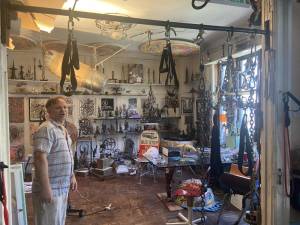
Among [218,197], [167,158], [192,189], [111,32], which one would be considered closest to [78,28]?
[111,32]

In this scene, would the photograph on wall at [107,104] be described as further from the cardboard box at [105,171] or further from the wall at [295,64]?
the wall at [295,64]

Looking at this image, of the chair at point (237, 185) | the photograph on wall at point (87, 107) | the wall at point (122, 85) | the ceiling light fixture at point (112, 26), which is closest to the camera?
the chair at point (237, 185)


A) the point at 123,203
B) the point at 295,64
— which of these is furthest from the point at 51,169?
the point at 123,203

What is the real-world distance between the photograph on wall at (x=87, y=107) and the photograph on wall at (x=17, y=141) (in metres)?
1.36

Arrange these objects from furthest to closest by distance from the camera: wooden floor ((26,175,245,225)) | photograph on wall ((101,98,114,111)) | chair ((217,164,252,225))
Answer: photograph on wall ((101,98,114,111)) < wooden floor ((26,175,245,225)) < chair ((217,164,252,225))

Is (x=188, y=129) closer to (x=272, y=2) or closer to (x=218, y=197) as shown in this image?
(x=218, y=197)

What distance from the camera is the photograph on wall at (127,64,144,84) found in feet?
22.6

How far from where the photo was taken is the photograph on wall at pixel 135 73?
22.6 feet

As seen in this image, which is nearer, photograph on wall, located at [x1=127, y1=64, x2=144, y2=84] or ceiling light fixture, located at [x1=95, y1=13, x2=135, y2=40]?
ceiling light fixture, located at [x1=95, y1=13, x2=135, y2=40]

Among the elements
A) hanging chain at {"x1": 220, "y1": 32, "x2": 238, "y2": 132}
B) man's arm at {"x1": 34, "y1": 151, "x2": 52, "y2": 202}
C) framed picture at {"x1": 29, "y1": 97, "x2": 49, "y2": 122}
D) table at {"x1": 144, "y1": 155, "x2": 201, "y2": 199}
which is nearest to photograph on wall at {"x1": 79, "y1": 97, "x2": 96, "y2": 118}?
framed picture at {"x1": 29, "y1": 97, "x2": 49, "y2": 122}

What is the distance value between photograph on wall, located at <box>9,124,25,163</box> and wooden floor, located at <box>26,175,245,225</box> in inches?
58.7

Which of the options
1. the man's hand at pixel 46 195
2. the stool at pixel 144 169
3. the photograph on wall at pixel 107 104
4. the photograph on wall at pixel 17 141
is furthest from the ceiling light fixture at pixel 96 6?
the photograph on wall at pixel 17 141

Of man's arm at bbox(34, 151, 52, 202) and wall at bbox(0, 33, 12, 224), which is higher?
wall at bbox(0, 33, 12, 224)

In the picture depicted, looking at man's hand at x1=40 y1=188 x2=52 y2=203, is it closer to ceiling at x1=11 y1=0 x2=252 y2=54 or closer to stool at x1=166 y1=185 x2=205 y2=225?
stool at x1=166 y1=185 x2=205 y2=225
